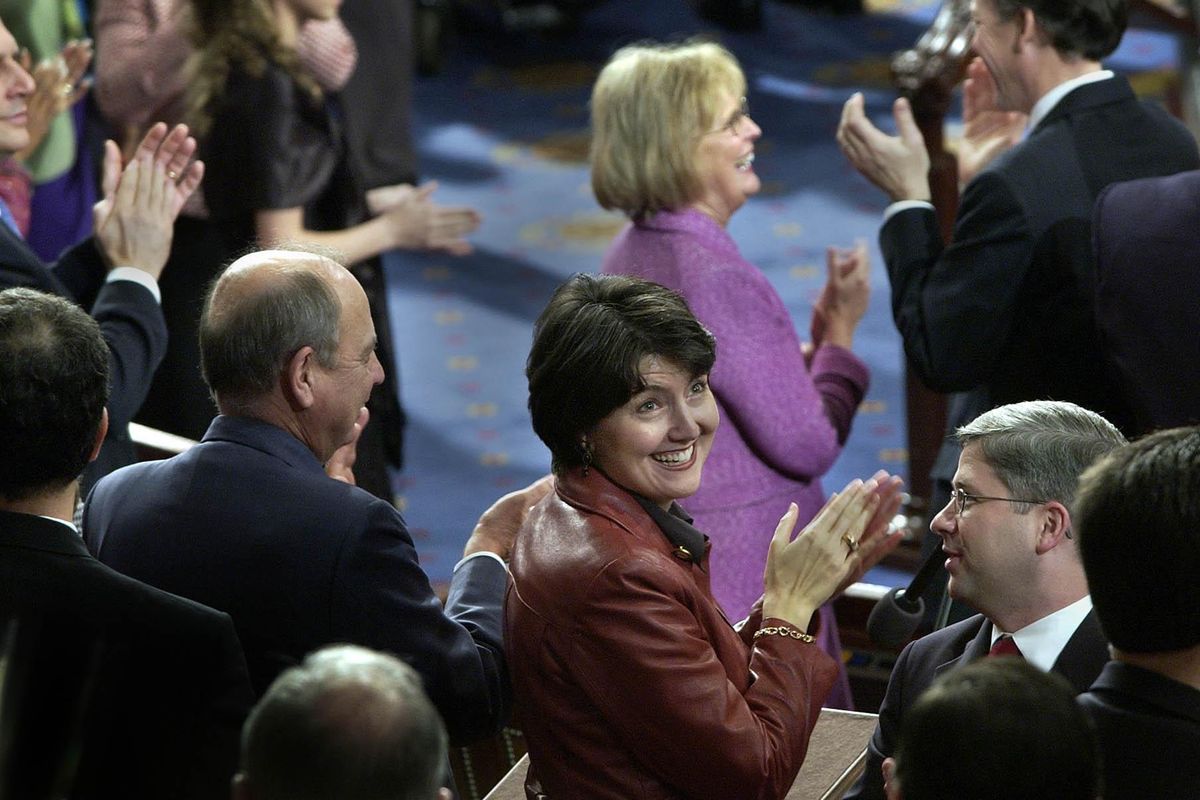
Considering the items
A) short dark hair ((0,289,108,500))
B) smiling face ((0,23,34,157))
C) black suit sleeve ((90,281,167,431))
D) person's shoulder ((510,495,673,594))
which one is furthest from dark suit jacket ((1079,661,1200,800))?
smiling face ((0,23,34,157))

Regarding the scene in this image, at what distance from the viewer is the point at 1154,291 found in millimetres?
2855

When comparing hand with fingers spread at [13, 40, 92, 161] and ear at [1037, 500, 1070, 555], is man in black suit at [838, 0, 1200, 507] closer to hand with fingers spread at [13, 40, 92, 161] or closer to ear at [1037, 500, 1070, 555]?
ear at [1037, 500, 1070, 555]

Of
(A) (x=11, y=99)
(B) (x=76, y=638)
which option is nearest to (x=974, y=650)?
(B) (x=76, y=638)

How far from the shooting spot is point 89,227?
15.3 feet

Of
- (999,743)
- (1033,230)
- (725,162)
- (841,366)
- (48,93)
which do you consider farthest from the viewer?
(48,93)

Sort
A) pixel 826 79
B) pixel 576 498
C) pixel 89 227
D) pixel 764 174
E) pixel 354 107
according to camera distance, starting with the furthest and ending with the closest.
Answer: pixel 826 79
pixel 764 174
pixel 354 107
pixel 89 227
pixel 576 498

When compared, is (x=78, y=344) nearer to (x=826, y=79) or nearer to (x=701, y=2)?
(x=826, y=79)

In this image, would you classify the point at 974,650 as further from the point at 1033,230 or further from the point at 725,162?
the point at 725,162

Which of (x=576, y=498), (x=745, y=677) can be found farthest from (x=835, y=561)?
(x=576, y=498)

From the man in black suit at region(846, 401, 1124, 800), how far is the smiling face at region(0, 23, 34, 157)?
1.87 metres

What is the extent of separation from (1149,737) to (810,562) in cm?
63

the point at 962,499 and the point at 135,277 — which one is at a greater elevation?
the point at 962,499

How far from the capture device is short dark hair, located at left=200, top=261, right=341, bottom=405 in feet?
7.72

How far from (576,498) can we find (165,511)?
0.52 meters
